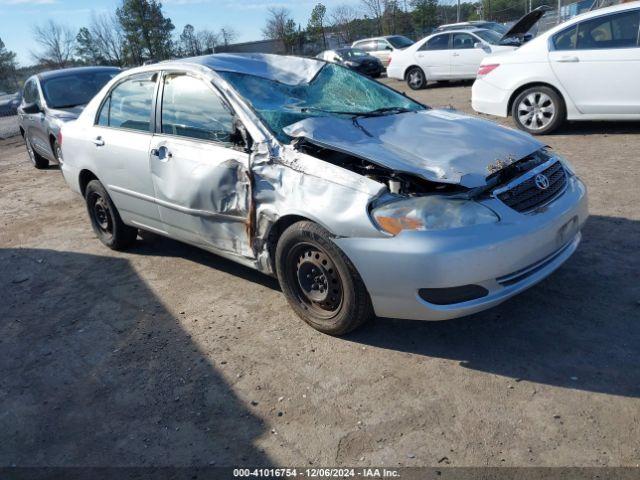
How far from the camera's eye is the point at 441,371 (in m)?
3.08

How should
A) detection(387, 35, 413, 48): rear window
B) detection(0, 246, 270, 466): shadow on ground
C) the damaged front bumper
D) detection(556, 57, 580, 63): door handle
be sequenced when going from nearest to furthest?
detection(0, 246, 270, 466): shadow on ground → the damaged front bumper → detection(556, 57, 580, 63): door handle → detection(387, 35, 413, 48): rear window

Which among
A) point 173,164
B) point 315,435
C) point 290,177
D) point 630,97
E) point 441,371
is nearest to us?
point 315,435

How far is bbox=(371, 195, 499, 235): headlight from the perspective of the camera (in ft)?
9.66

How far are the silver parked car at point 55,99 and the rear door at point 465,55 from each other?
29.5ft

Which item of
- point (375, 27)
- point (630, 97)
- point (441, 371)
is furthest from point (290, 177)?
point (375, 27)

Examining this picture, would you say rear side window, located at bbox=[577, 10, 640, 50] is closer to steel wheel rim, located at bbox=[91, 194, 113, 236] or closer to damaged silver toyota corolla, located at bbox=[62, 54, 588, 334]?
damaged silver toyota corolla, located at bbox=[62, 54, 588, 334]

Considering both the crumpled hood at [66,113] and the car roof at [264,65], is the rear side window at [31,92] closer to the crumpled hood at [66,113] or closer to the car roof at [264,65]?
the crumpled hood at [66,113]

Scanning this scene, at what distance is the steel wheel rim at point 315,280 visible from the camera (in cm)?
329

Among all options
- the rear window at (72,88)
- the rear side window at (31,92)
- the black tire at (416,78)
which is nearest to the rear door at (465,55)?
the black tire at (416,78)

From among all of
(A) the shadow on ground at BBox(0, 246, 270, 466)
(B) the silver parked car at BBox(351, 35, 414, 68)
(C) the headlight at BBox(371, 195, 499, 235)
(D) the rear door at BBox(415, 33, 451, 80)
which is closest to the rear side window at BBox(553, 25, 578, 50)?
(C) the headlight at BBox(371, 195, 499, 235)

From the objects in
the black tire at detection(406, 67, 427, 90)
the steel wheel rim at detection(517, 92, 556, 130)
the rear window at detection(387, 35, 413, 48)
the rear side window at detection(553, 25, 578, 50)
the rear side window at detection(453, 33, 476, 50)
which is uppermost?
the rear window at detection(387, 35, 413, 48)

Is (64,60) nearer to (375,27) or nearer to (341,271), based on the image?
(375,27)

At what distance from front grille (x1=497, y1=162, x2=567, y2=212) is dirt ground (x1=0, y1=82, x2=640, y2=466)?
2.34ft

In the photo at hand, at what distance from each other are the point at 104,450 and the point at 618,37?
746 cm
